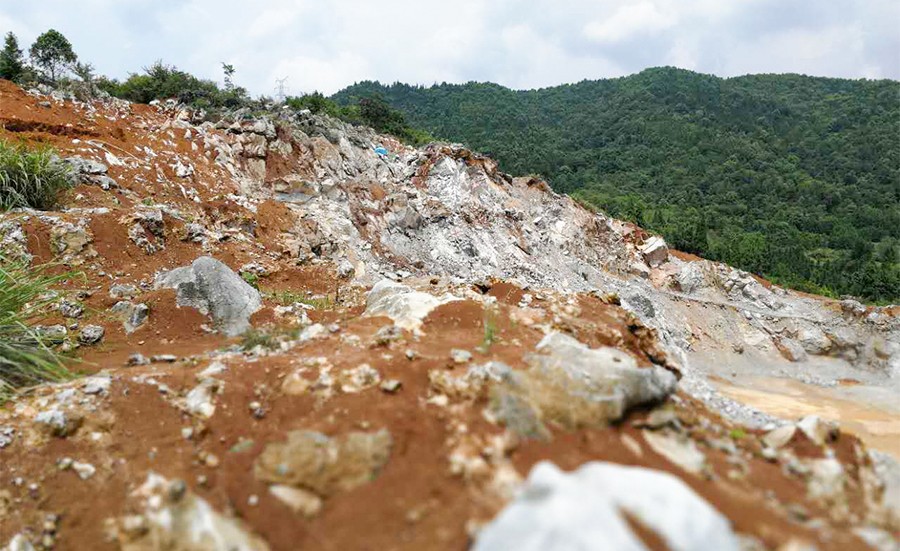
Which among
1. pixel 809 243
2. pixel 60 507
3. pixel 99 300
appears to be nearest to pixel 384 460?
pixel 60 507

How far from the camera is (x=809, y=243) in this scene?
197ft

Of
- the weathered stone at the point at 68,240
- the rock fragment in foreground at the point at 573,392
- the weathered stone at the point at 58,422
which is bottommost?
the weathered stone at the point at 58,422

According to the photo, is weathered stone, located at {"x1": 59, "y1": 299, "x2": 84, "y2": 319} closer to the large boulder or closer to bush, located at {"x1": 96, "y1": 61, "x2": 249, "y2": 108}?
the large boulder

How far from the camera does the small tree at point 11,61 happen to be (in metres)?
26.4

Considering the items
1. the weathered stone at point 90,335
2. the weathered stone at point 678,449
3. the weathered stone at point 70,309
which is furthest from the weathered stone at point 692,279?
the weathered stone at point 70,309

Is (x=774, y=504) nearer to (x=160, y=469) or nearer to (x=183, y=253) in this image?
(x=160, y=469)

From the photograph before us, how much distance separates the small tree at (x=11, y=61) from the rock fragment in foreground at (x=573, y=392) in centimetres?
3361

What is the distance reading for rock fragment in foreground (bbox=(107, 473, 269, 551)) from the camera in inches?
149

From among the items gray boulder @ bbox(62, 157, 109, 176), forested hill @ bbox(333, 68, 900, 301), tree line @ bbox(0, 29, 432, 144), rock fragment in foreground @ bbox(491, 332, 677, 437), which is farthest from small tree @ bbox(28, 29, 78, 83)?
forested hill @ bbox(333, 68, 900, 301)

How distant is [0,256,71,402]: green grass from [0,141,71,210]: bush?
6.57m

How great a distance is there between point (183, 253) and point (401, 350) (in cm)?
1041

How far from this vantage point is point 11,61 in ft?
88.2

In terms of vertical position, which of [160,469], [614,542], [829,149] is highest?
[829,149]

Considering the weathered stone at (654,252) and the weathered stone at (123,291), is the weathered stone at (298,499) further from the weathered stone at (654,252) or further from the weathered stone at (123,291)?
the weathered stone at (654,252)
